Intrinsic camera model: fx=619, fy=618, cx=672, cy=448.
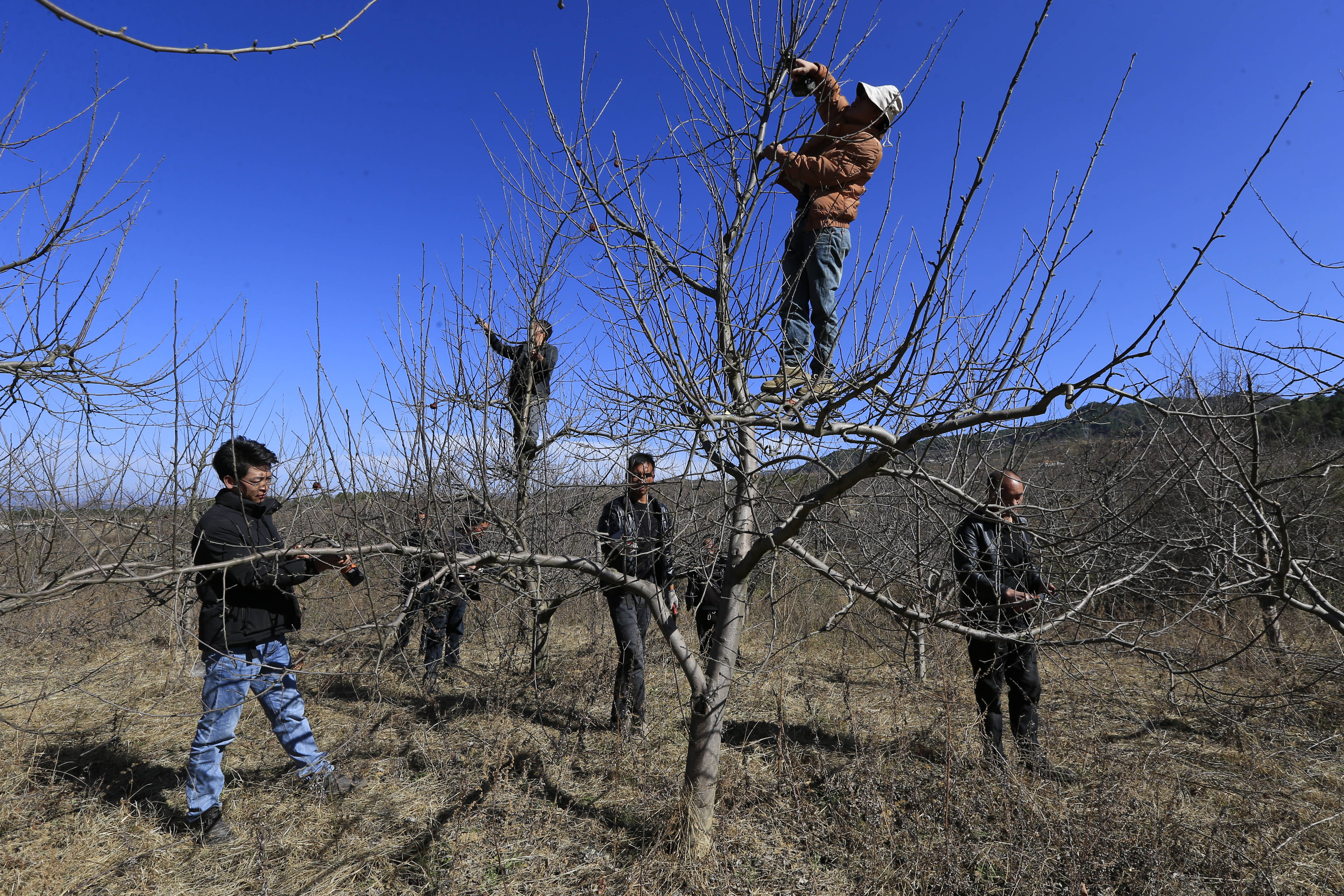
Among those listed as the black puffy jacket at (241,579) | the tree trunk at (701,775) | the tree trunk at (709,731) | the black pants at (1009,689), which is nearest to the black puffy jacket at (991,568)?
the black pants at (1009,689)

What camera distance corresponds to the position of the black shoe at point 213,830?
3.13 metres

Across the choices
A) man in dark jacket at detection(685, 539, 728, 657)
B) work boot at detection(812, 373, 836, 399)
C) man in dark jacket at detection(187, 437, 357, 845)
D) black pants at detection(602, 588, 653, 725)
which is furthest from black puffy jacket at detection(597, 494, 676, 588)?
man in dark jacket at detection(187, 437, 357, 845)

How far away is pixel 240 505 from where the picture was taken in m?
3.07

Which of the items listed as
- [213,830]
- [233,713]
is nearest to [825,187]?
[233,713]

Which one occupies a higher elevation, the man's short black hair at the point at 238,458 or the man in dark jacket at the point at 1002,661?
the man's short black hair at the point at 238,458

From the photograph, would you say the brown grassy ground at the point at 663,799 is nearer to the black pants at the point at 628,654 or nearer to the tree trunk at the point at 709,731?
the tree trunk at the point at 709,731

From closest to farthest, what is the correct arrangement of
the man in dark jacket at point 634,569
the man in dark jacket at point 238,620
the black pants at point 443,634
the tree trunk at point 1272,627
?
the man in dark jacket at point 238,620 < the man in dark jacket at point 634,569 < the tree trunk at point 1272,627 < the black pants at point 443,634

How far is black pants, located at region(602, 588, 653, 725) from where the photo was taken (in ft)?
13.9

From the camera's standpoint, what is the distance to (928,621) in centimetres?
232

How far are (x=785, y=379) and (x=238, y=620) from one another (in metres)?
2.88

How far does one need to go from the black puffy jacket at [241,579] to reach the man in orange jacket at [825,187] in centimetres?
243

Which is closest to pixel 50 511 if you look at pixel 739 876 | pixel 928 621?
pixel 739 876

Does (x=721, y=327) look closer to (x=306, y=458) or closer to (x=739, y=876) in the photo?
(x=739, y=876)

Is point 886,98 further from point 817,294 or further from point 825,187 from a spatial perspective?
point 817,294
